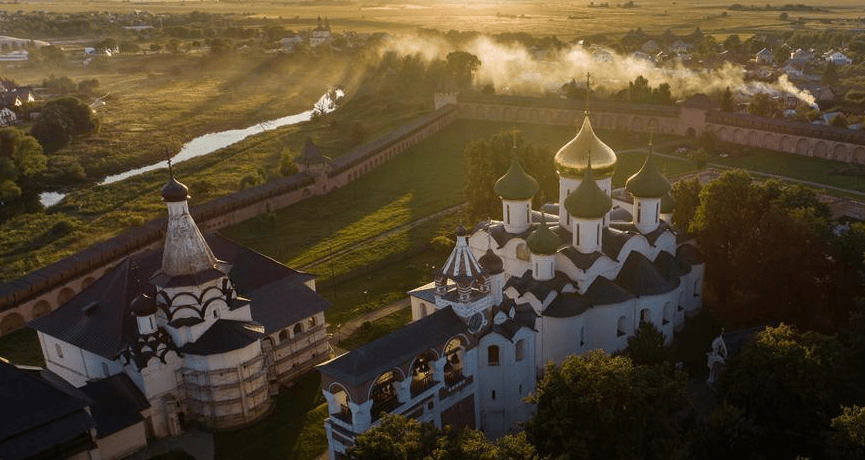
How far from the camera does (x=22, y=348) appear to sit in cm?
3712

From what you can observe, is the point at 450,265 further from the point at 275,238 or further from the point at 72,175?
the point at 72,175

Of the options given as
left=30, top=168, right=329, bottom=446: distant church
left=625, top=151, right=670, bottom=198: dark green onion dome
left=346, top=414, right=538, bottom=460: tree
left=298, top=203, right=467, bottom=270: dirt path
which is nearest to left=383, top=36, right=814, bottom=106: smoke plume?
left=298, top=203, right=467, bottom=270: dirt path

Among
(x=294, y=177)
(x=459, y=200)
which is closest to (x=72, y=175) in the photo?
(x=294, y=177)

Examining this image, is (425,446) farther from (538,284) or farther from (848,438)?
(848,438)

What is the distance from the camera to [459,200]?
5825 cm

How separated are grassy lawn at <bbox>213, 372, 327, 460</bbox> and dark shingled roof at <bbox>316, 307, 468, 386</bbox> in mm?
4670

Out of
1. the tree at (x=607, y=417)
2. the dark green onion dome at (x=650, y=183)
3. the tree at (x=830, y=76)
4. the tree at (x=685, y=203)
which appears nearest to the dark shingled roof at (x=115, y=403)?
the tree at (x=607, y=417)

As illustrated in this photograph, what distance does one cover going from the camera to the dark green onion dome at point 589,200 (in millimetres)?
32594

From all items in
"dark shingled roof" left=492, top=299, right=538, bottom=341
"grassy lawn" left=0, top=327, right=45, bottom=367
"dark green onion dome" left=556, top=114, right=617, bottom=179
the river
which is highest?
"dark green onion dome" left=556, top=114, right=617, bottom=179

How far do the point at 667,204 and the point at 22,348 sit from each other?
3454 centimetres

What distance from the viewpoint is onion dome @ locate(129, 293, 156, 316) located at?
28203mm

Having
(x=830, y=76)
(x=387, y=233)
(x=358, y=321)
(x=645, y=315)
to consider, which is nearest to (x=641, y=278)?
(x=645, y=315)

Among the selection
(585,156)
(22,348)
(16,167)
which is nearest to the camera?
(585,156)

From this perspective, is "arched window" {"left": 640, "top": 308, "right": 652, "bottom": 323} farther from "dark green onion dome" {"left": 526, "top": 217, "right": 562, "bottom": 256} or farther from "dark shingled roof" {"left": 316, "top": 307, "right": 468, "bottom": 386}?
"dark shingled roof" {"left": 316, "top": 307, "right": 468, "bottom": 386}
